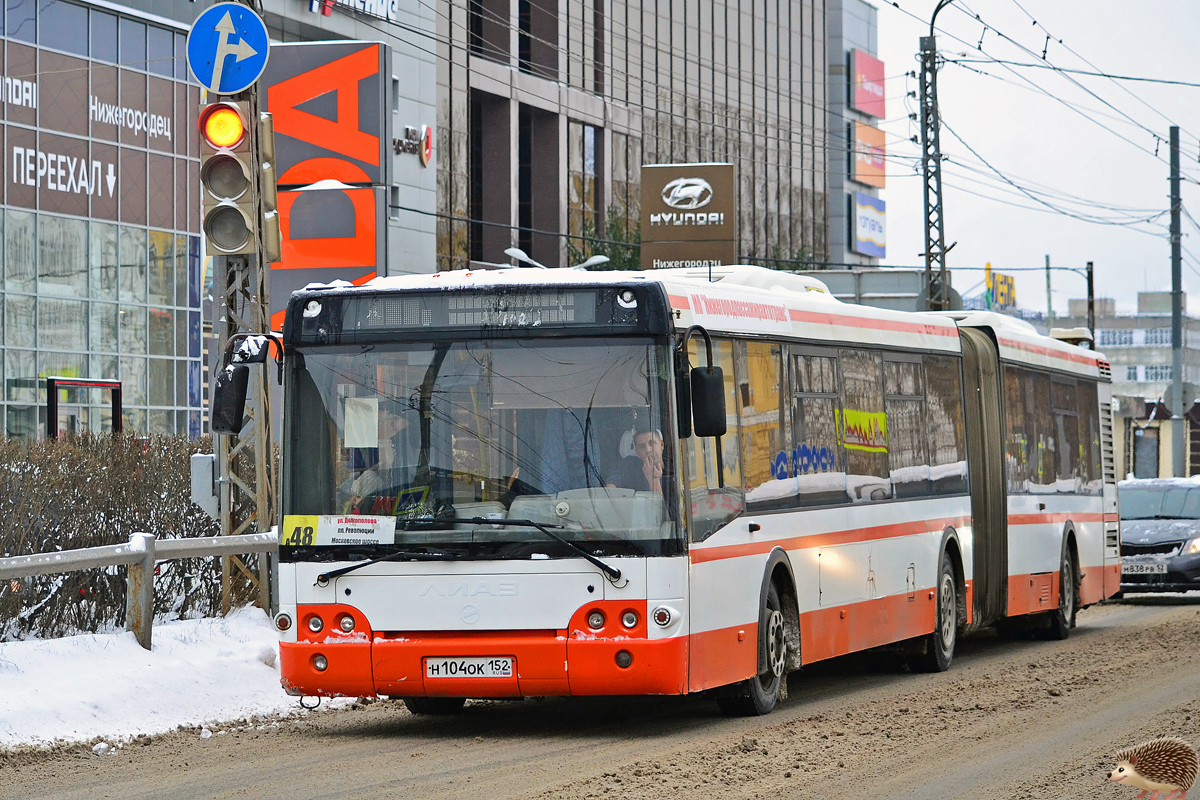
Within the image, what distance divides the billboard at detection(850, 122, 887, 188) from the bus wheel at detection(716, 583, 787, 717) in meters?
92.5

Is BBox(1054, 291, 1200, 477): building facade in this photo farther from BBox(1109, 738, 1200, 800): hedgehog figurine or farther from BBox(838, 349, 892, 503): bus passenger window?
BBox(1109, 738, 1200, 800): hedgehog figurine

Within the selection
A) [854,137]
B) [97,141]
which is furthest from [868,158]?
[97,141]

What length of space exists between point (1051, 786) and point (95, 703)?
5.54 metres

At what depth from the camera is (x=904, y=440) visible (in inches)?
585

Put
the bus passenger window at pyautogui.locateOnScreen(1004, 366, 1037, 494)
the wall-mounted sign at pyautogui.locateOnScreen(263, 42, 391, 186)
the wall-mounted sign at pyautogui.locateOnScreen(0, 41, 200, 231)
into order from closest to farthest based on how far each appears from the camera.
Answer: the bus passenger window at pyautogui.locateOnScreen(1004, 366, 1037, 494) < the wall-mounted sign at pyautogui.locateOnScreen(0, 41, 200, 231) < the wall-mounted sign at pyautogui.locateOnScreen(263, 42, 391, 186)

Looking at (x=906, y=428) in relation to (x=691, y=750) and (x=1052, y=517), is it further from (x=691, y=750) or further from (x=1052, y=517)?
(x=691, y=750)

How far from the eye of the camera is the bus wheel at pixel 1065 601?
1886 centimetres

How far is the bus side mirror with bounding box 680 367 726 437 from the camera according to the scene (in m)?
10.5

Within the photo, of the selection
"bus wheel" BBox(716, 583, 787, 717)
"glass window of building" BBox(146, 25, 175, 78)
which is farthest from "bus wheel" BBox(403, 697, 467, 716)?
"glass window of building" BBox(146, 25, 175, 78)

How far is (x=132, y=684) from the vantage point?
37.2 feet

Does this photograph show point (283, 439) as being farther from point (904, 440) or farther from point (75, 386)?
point (75, 386)

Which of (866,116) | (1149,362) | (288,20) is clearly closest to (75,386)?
(288,20)

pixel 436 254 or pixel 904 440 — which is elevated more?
pixel 436 254

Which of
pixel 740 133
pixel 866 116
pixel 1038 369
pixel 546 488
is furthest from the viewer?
pixel 866 116
